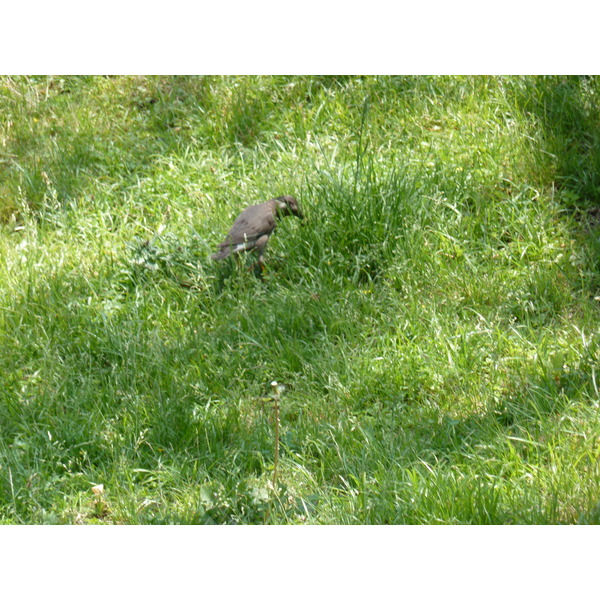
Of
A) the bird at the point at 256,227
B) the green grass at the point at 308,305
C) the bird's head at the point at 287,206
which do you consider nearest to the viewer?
the green grass at the point at 308,305

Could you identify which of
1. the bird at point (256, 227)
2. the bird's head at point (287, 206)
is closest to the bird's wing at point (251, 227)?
the bird at point (256, 227)

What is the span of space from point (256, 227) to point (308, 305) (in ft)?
2.01

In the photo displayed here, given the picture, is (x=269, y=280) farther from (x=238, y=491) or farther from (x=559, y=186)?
(x=559, y=186)

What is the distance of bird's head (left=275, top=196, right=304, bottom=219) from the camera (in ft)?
15.9

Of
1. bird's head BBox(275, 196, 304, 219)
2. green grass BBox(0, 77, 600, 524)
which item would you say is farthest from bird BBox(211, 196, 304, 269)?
green grass BBox(0, 77, 600, 524)

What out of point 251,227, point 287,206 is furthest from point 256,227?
point 287,206

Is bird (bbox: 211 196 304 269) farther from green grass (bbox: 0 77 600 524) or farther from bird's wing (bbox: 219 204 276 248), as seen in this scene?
green grass (bbox: 0 77 600 524)

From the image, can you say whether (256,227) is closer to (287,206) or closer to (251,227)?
(251,227)

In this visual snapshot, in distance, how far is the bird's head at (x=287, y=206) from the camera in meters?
4.84

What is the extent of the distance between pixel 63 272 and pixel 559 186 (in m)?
3.30

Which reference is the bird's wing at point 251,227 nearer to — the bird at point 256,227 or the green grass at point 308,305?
the bird at point 256,227

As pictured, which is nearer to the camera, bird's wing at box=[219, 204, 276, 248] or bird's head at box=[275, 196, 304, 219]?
bird's wing at box=[219, 204, 276, 248]

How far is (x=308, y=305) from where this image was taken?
445 cm

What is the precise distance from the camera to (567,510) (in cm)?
301
